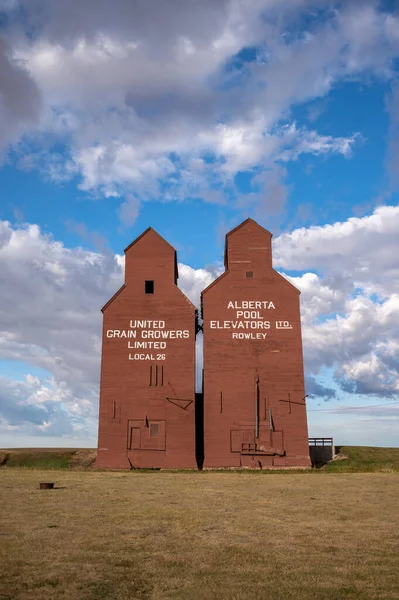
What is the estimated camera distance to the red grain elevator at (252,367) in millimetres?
36625

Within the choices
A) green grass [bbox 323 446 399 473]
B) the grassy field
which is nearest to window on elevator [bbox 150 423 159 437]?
the grassy field

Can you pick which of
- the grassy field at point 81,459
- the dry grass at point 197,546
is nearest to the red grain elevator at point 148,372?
→ the grassy field at point 81,459

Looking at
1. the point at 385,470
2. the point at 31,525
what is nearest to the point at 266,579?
the point at 31,525

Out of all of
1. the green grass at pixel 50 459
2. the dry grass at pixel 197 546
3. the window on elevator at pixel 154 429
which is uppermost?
the window on elevator at pixel 154 429

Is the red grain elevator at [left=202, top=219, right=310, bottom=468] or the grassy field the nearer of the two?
the red grain elevator at [left=202, top=219, right=310, bottom=468]

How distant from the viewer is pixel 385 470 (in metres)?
32.7

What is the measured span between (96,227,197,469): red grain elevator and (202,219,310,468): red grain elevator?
64.8 inches

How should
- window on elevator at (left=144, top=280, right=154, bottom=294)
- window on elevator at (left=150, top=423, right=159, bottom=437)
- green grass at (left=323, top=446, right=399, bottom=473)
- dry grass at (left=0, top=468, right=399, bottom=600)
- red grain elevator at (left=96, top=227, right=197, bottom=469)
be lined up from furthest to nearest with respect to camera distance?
1. window on elevator at (left=144, top=280, right=154, bottom=294)
2. green grass at (left=323, top=446, right=399, bottom=473)
3. window on elevator at (left=150, top=423, right=159, bottom=437)
4. red grain elevator at (left=96, top=227, right=197, bottom=469)
5. dry grass at (left=0, top=468, right=399, bottom=600)

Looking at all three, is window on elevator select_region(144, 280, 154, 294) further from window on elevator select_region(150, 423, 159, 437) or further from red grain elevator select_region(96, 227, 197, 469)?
window on elevator select_region(150, 423, 159, 437)

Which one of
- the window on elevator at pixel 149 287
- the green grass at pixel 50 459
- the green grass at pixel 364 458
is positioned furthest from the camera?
the window on elevator at pixel 149 287

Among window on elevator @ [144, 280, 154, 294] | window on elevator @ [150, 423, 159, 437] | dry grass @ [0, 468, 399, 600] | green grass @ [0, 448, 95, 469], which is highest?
window on elevator @ [144, 280, 154, 294]

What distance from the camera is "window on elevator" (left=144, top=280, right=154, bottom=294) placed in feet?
130

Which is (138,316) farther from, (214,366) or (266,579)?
(266,579)

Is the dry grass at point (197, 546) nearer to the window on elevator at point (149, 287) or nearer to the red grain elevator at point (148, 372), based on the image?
the red grain elevator at point (148, 372)
